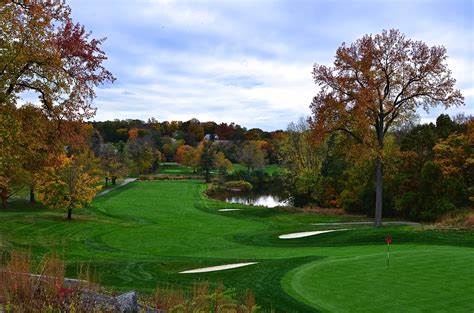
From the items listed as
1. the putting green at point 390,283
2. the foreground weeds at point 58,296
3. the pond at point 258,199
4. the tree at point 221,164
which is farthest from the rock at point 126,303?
the tree at point 221,164

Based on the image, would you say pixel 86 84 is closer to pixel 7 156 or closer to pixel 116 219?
pixel 7 156

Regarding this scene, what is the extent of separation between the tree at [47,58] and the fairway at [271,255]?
16.5ft

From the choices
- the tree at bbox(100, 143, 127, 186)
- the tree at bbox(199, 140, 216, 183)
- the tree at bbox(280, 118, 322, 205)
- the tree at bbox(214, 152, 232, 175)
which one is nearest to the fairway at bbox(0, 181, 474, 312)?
the tree at bbox(280, 118, 322, 205)

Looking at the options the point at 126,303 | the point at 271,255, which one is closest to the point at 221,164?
the point at 271,255

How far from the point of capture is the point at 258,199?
202 feet

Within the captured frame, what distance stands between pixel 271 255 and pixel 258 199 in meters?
44.0

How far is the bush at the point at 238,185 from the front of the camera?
72.7 meters

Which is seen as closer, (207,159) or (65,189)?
(65,189)

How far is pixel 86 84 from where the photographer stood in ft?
44.7

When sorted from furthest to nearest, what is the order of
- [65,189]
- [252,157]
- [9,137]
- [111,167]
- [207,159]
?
[252,157], [207,159], [111,167], [65,189], [9,137]

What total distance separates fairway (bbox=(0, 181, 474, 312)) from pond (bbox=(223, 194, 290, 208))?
15.4 meters

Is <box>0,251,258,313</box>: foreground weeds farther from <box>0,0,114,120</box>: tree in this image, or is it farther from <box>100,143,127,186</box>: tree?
<box>100,143,127,186</box>: tree

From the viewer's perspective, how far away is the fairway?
9.12 m

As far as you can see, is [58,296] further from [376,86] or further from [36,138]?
[376,86]
